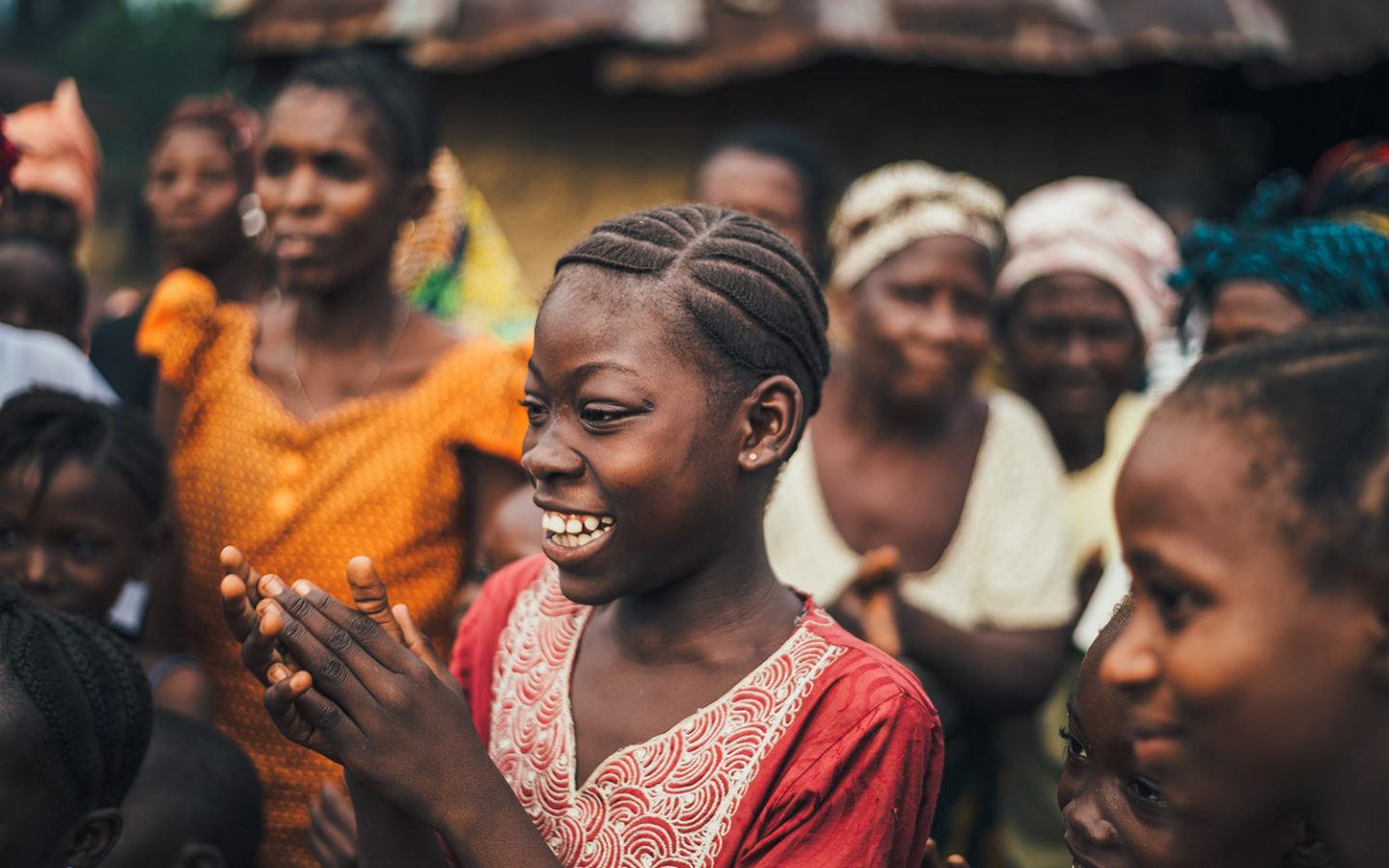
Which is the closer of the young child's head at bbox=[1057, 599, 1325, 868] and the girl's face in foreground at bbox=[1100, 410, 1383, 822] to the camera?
the girl's face in foreground at bbox=[1100, 410, 1383, 822]

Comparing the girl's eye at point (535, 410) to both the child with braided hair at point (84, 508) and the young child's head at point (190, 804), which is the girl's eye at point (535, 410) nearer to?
the young child's head at point (190, 804)

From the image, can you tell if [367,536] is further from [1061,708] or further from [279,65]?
[279,65]

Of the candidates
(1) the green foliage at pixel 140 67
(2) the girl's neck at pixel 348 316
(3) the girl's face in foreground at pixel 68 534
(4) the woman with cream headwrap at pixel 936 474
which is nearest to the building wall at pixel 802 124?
(4) the woman with cream headwrap at pixel 936 474

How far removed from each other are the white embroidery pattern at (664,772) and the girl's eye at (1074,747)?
370 millimetres

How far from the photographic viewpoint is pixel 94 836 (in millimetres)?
2244

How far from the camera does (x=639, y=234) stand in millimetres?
2221

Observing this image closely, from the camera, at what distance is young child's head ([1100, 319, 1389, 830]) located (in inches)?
54.8

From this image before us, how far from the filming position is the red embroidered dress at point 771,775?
77.8 inches

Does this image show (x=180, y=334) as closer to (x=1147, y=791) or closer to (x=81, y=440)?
(x=81, y=440)

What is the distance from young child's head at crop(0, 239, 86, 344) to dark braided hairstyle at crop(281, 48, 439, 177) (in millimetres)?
1302

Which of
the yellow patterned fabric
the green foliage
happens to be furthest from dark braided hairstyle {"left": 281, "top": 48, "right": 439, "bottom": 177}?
the green foliage

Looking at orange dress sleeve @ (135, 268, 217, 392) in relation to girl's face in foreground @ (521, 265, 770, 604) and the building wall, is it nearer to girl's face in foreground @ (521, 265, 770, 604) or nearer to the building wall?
girl's face in foreground @ (521, 265, 770, 604)

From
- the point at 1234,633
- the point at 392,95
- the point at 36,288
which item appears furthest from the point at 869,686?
the point at 36,288

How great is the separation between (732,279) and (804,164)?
8.67 feet
